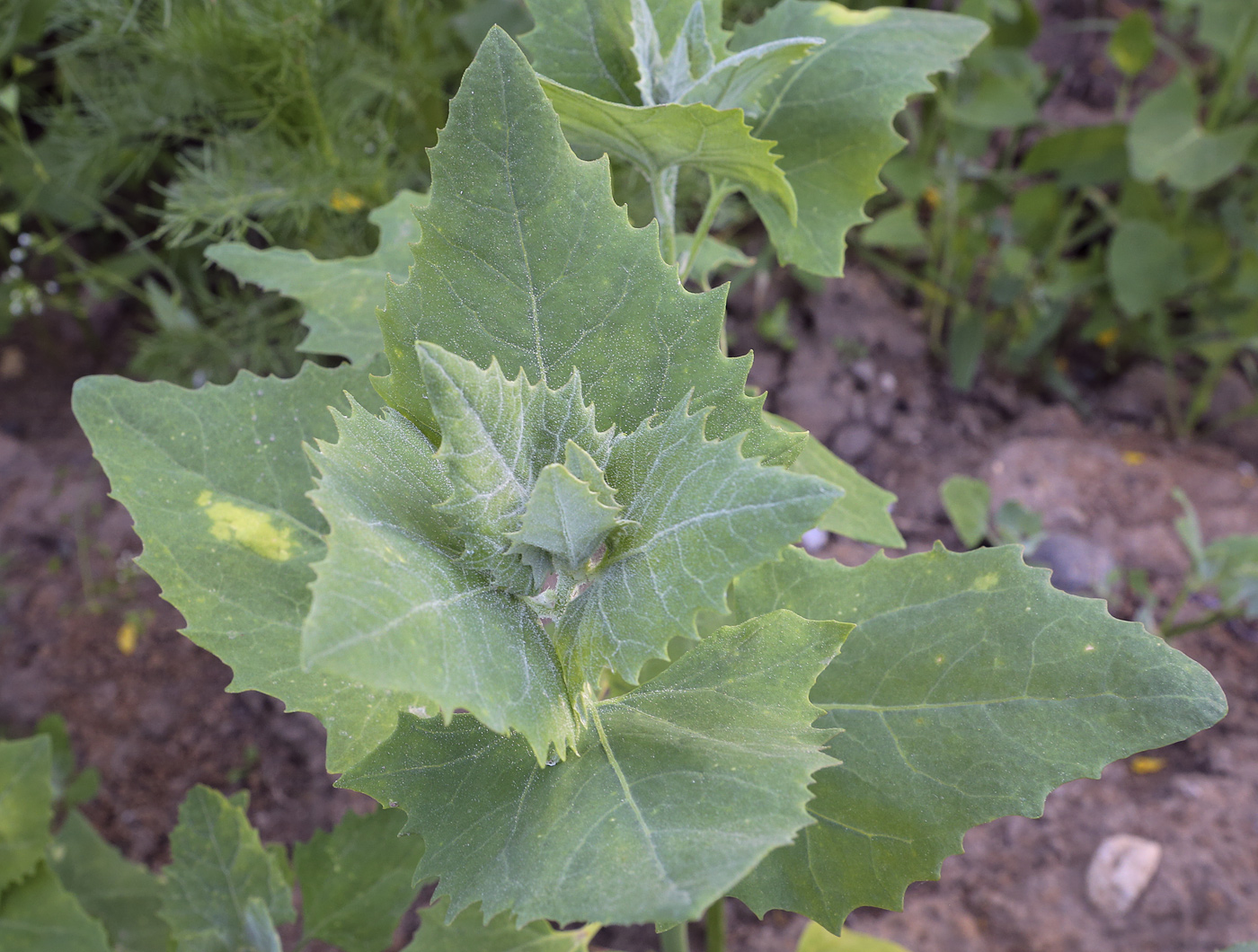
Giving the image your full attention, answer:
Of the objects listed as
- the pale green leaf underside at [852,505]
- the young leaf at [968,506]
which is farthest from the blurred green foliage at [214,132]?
the young leaf at [968,506]

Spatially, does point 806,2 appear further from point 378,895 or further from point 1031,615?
point 378,895

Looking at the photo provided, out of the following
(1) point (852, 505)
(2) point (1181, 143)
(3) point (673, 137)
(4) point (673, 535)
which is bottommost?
(2) point (1181, 143)

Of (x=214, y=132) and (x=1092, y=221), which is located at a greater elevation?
(x=214, y=132)

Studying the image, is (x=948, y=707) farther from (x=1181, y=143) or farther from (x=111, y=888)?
(x=1181, y=143)

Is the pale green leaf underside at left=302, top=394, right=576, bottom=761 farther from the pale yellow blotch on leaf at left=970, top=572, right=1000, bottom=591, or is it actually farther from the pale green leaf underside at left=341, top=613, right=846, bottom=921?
the pale yellow blotch on leaf at left=970, top=572, right=1000, bottom=591

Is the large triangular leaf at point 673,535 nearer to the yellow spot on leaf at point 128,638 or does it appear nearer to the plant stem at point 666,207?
the plant stem at point 666,207

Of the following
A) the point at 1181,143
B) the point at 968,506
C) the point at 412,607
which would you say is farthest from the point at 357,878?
the point at 1181,143
